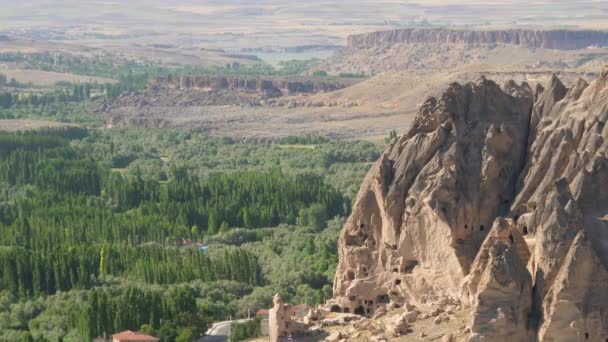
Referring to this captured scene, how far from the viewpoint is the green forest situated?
83.9m

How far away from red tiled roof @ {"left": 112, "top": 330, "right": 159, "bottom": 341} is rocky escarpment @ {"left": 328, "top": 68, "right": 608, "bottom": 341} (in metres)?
11.5

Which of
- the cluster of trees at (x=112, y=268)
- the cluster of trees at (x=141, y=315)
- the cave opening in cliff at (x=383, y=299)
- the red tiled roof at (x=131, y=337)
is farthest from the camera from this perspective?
the cluster of trees at (x=112, y=268)

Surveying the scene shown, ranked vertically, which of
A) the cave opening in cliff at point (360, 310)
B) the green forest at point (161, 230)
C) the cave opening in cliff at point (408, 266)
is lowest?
the green forest at point (161, 230)

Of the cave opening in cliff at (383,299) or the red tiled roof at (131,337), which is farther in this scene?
Answer: the red tiled roof at (131,337)

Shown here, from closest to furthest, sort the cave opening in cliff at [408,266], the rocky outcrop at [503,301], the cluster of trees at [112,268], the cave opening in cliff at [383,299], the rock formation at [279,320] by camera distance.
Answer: the rocky outcrop at [503,301] → the rock formation at [279,320] → the cave opening in cliff at [408,266] → the cave opening in cliff at [383,299] → the cluster of trees at [112,268]

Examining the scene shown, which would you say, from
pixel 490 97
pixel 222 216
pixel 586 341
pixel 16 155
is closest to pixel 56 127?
pixel 16 155

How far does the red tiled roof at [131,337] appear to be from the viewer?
74875mm

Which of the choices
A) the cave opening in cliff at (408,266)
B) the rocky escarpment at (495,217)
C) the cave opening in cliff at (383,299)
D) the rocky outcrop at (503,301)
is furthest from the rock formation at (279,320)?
the rocky outcrop at (503,301)

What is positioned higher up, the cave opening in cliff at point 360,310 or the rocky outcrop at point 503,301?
the rocky outcrop at point 503,301

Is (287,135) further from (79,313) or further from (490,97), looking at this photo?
(490,97)

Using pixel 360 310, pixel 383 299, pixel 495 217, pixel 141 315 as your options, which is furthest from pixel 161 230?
pixel 495 217

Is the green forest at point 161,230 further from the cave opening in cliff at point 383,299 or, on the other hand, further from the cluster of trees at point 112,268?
the cave opening in cliff at point 383,299

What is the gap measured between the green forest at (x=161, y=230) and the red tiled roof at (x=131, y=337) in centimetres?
80

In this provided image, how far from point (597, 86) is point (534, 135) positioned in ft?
9.57
